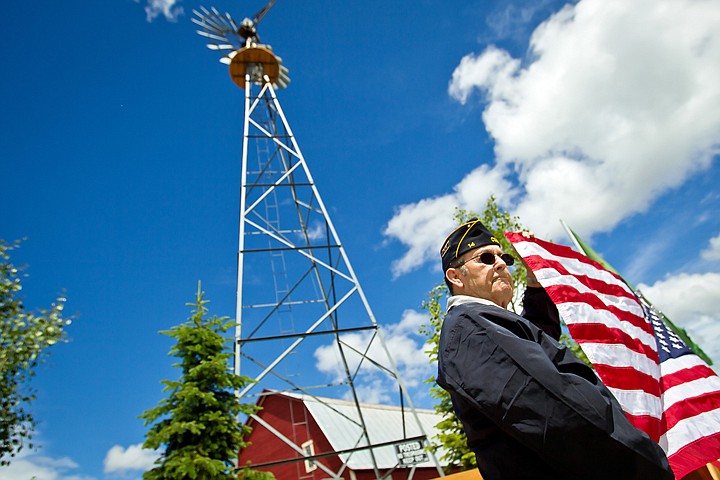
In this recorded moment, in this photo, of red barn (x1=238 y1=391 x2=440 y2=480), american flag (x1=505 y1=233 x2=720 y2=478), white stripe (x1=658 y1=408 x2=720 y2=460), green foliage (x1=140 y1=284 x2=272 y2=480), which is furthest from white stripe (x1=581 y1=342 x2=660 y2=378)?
red barn (x1=238 y1=391 x2=440 y2=480)

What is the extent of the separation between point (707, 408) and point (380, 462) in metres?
15.9

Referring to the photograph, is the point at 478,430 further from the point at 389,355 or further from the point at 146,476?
the point at 389,355

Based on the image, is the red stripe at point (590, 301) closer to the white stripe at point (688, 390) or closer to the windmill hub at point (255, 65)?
the white stripe at point (688, 390)

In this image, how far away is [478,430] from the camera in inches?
59.4

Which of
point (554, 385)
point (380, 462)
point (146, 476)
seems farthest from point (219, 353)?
point (380, 462)

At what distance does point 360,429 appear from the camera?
19359mm

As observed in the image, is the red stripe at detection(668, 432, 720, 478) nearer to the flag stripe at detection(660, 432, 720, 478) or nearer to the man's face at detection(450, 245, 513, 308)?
the flag stripe at detection(660, 432, 720, 478)

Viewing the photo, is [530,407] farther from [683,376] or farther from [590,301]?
[683,376]

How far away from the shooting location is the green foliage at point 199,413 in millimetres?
7044

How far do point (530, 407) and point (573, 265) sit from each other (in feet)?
7.87

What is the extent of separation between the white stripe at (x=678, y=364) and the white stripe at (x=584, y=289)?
37cm

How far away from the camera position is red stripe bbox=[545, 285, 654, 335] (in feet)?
9.80

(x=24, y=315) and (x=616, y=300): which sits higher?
(x=24, y=315)

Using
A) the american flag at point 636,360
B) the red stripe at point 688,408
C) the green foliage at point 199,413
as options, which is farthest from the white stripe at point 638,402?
the green foliage at point 199,413
